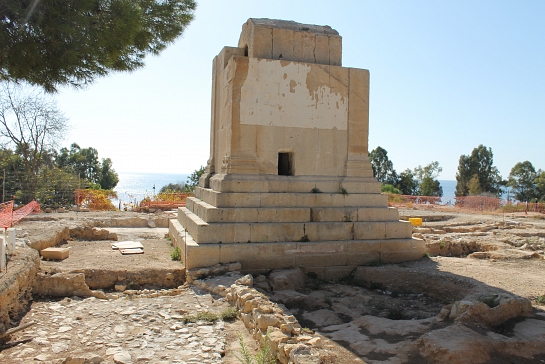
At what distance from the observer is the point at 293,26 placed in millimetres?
9664

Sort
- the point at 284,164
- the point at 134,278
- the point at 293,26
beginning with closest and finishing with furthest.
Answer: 1. the point at 134,278
2. the point at 293,26
3. the point at 284,164

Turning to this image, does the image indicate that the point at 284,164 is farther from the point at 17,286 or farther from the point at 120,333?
the point at 17,286

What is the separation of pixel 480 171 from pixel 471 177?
108 cm

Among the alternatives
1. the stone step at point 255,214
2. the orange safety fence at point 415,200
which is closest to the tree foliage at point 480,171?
the orange safety fence at point 415,200

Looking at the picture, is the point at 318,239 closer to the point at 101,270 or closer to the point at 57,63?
the point at 101,270

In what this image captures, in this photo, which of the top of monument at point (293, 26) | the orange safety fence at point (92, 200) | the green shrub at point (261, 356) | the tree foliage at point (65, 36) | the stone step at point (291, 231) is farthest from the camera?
the orange safety fence at point (92, 200)

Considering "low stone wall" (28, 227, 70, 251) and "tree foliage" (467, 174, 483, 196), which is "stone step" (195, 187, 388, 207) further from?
"tree foliage" (467, 174, 483, 196)

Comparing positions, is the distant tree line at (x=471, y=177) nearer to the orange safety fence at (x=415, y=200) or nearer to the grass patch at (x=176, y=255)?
the orange safety fence at (x=415, y=200)

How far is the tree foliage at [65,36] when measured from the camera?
4.89 meters

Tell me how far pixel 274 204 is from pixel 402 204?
20067 mm

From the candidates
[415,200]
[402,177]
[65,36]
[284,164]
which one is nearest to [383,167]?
[402,177]

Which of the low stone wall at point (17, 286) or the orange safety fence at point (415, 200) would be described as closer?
the low stone wall at point (17, 286)

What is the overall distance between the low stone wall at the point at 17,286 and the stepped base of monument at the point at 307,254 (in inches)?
100.0

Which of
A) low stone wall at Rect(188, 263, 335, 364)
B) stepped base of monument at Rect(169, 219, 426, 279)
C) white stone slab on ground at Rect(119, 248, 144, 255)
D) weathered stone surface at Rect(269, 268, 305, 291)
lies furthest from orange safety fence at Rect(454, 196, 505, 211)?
low stone wall at Rect(188, 263, 335, 364)
